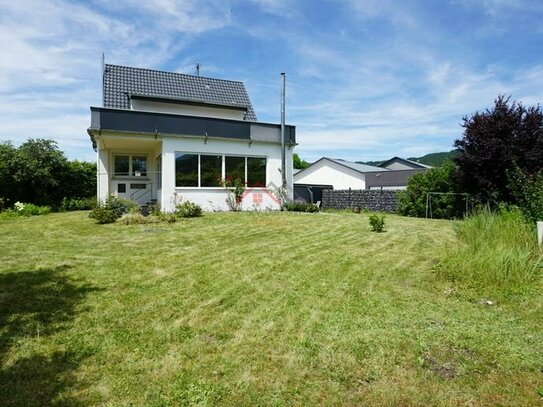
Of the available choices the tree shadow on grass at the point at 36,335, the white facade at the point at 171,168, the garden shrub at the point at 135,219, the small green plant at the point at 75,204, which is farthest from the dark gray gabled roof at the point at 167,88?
the tree shadow on grass at the point at 36,335

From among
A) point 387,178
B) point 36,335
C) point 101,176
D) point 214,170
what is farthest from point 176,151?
point 387,178

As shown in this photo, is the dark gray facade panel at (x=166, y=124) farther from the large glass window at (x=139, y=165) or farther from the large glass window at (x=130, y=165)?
the large glass window at (x=139, y=165)

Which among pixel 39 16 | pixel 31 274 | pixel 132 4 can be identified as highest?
pixel 132 4

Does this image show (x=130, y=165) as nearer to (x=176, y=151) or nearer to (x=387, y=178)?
(x=176, y=151)

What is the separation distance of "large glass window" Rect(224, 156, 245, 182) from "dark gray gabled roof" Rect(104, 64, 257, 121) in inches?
269

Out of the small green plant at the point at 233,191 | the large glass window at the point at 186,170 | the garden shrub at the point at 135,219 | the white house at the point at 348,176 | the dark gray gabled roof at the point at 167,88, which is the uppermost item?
the dark gray gabled roof at the point at 167,88

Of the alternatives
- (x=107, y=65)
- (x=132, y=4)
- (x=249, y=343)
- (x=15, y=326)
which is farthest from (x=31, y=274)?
(x=107, y=65)

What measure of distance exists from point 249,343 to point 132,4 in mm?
9460

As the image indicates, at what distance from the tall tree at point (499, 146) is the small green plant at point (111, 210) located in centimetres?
1354

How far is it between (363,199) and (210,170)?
1121 centimetres

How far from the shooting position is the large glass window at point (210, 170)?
606 inches

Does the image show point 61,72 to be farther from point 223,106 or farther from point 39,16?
point 223,106

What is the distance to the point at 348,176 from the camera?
40000mm

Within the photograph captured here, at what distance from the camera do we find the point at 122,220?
1178cm
